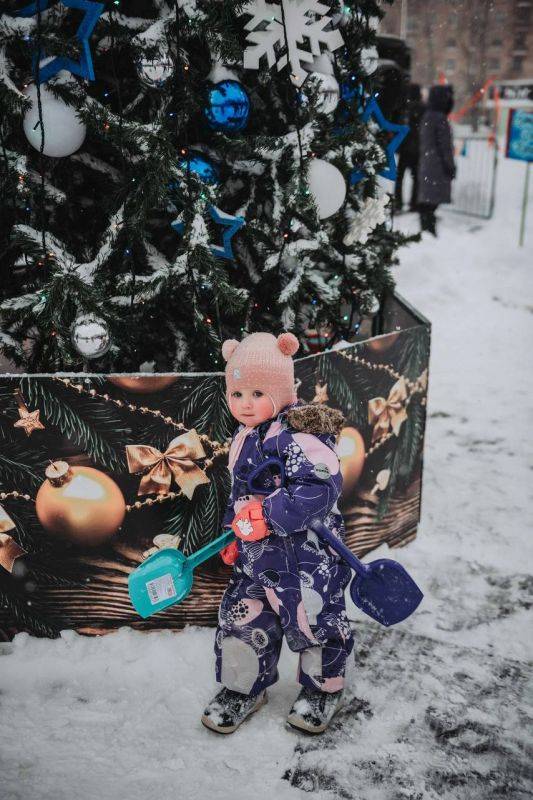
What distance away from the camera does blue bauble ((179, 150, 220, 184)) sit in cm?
294

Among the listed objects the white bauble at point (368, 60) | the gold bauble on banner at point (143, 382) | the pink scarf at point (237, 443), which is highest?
the white bauble at point (368, 60)

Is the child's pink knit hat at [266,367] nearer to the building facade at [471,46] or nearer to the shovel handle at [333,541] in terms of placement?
the shovel handle at [333,541]

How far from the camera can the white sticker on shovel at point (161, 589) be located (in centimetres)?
232

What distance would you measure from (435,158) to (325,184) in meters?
6.42

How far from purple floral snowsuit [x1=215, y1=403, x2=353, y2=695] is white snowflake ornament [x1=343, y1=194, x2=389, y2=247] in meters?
1.23

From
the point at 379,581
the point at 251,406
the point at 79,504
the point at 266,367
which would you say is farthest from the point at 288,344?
the point at 79,504

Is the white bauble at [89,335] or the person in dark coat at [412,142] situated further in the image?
the person in dark coat at [412,142]

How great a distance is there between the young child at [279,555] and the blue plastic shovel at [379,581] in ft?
0.16

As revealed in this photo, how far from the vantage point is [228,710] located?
235 cm

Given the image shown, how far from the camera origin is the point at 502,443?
4586 millimetres

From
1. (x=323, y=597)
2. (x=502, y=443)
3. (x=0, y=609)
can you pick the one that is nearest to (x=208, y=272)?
(x=323, y=597)

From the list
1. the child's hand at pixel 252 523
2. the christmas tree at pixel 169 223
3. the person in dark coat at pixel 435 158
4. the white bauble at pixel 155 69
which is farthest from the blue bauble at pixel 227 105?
the person in dark coat at pixel 435 158

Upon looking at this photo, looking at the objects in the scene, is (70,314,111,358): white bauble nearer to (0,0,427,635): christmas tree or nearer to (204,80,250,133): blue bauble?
(0,0,427,635): christmas tree

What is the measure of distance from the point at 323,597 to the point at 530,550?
5.15 ft
